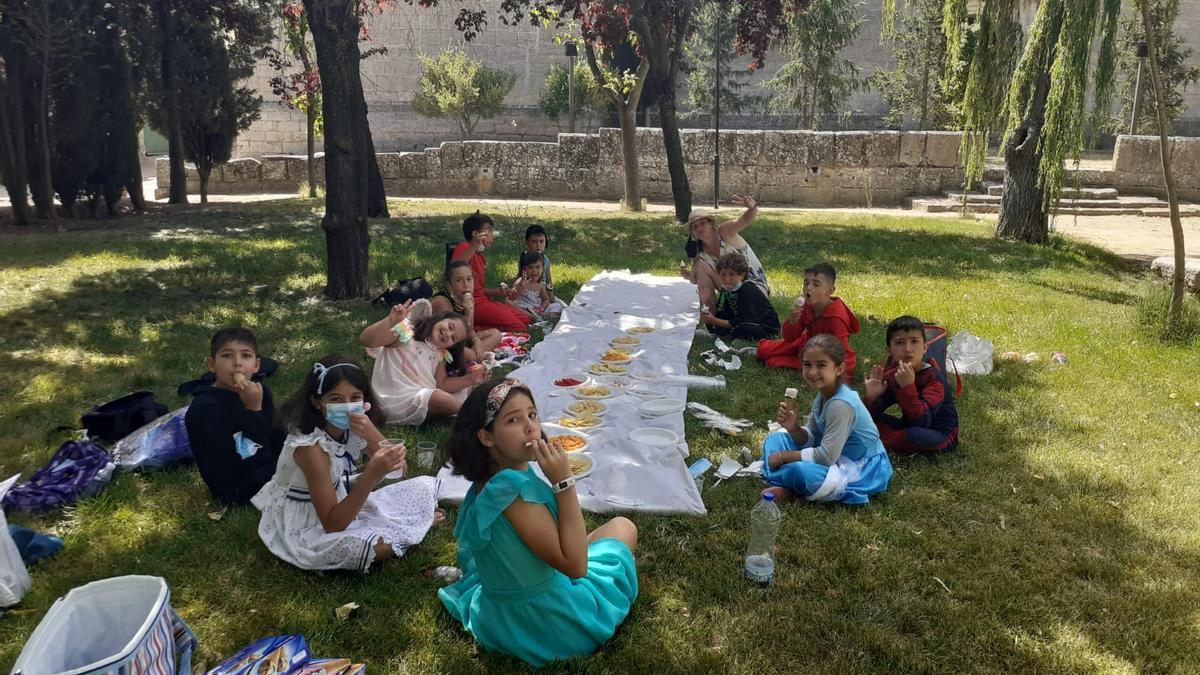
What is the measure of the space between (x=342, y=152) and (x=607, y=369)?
11.7ft

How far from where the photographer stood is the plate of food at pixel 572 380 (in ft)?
19.0

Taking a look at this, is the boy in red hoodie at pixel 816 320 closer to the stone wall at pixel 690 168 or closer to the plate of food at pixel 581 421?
the plate of food at pixel 581 421

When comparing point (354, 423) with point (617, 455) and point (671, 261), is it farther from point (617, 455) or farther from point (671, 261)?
point (671, 261)

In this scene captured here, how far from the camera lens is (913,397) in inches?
175

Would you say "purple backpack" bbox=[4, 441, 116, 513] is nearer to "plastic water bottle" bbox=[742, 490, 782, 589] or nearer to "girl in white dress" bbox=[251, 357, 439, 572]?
"girl in white dress" bbox=[251, 357, 439, 572]

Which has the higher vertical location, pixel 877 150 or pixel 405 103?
pixel 405 103

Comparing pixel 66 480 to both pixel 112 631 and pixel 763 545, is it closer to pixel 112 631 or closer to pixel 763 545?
pixel 112 631

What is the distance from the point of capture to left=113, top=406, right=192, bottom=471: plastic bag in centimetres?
434

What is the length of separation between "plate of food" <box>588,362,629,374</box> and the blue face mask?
290 cm

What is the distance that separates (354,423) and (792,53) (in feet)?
74.1

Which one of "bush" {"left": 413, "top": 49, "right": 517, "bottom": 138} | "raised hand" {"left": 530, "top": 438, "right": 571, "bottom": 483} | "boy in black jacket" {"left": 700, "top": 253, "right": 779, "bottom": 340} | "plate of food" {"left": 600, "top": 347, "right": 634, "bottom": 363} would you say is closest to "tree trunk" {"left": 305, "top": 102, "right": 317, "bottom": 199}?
"bush" {"left": 413, "top": 49, "right": 517, "bottom": 138}

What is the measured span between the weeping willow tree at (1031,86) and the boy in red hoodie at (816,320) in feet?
13.9

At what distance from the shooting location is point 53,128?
1295cm

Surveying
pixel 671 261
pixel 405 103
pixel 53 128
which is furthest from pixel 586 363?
pixel 405 103
